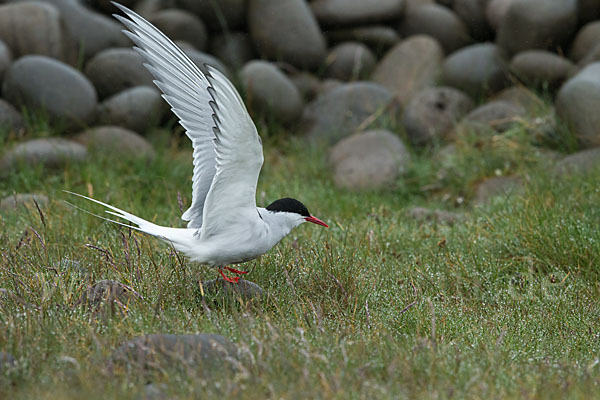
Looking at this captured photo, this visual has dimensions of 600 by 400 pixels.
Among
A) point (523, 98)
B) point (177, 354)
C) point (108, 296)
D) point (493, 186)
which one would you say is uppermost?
point (177, 354)

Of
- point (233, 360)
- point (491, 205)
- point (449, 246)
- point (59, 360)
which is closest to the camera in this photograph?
point (233, 360)

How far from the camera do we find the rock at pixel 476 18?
27.6ft

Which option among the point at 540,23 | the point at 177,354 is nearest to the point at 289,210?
the point at 177,354

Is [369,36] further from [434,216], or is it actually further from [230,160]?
[230,160]

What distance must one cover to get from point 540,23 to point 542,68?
501 millimetres

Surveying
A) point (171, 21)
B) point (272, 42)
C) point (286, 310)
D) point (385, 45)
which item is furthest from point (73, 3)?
point (286, 310)

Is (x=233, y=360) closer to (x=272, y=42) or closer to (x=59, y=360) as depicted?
(x=59, y=360)

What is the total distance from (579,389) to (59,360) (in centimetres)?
173

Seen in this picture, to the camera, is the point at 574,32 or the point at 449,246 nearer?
the point at 449,246

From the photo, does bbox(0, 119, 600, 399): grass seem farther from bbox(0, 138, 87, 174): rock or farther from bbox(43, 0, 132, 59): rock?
bbox(43, 0, 132, 59): rock

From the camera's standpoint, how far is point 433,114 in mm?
7109

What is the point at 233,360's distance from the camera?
7.30 feet

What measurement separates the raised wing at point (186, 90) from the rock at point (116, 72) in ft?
13.4

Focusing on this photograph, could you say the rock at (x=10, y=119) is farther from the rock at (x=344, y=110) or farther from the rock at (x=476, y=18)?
the rock at (x=476, y=18)
